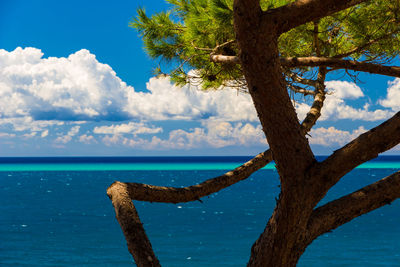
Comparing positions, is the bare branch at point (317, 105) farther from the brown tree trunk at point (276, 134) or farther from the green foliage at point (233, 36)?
the brown tree trunk at point (276, 134)

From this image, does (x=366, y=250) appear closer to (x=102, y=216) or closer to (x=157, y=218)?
(x=157, y=218)

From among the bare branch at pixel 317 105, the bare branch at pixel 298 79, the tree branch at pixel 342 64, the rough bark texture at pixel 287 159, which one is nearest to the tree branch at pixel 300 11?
the rough bark texture at pixel 287 159

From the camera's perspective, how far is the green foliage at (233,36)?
4047mm

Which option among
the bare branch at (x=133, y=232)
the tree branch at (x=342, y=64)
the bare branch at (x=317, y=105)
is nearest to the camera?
the bare branch at (x=133, y=232)

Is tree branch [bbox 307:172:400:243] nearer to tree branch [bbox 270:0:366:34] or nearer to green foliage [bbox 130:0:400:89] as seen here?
tree branch [bbox 270:0:366:34]

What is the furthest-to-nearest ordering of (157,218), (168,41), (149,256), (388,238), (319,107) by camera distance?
(157,218) → (388,238) → (168,41) → (319,107) → (149,256)

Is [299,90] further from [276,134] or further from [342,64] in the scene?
[276,134]

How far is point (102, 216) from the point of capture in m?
29.0

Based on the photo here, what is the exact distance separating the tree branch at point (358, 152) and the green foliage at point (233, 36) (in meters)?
1.86

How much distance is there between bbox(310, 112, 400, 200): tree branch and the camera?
2059mm

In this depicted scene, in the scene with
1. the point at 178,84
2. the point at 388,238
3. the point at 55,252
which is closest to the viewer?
the point at 178,84

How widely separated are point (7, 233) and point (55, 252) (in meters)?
5.56

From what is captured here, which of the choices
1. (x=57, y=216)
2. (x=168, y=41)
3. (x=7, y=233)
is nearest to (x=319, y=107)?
(x=168, y=41)

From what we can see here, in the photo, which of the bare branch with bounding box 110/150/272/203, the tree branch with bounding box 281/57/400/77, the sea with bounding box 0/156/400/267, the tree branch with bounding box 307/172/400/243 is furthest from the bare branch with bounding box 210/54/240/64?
the sea with bounding box 0/156/400/267
